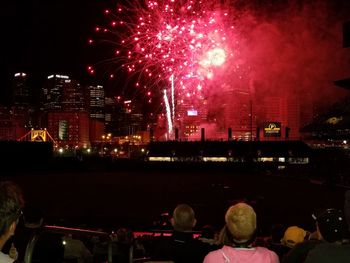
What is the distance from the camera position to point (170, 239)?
169 inches

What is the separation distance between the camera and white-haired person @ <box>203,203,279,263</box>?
3.05 meters

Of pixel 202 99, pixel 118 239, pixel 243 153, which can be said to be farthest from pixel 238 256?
pixel 202 99

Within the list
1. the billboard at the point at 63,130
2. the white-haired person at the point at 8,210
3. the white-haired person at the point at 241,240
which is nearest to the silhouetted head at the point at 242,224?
the white-haired person at the point at 241,240

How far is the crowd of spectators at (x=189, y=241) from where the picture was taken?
2881 millimetres

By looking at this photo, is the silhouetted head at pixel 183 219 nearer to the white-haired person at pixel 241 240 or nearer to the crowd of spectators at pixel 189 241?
the crowd of spectators at pixel 189 241

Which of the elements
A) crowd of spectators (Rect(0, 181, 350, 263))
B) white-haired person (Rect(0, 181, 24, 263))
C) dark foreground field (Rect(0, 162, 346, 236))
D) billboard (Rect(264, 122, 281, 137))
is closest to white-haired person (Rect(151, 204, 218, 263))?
crowd of spectators (Rect(0, 181, 350, 263))

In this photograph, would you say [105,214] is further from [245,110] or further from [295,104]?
[245,110]

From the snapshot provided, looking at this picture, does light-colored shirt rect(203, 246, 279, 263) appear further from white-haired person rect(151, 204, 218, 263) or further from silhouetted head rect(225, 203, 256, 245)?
white-haired person rect(151, 204, 218, 263)

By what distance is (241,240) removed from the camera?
308 centimetres

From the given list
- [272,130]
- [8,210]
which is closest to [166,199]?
[8,210]

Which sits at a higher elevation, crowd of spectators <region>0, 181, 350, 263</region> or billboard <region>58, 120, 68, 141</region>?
billboard <region>58, 120, 68, 141</region>

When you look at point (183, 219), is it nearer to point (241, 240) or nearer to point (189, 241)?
point (189, 241)

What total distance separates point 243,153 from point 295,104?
97.8 feet

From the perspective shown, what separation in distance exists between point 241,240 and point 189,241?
1152 mm
